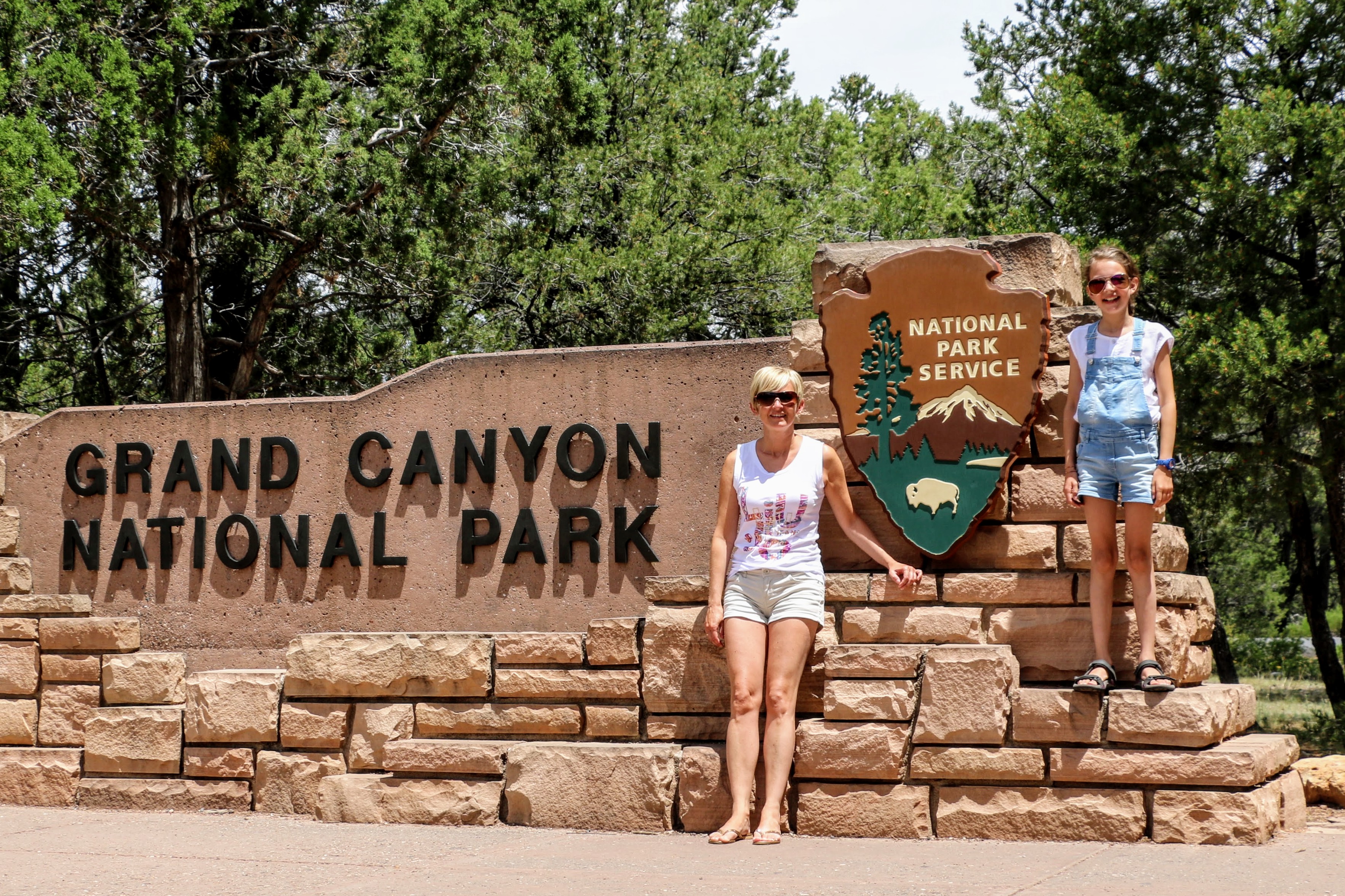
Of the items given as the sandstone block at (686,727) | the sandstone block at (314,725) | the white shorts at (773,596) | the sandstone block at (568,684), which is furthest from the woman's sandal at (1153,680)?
the sandstone block at (314,725)

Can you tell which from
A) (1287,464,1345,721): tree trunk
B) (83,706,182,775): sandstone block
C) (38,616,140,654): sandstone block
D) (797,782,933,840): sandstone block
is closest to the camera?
(797,782,933,840): sandstone block

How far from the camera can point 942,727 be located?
222 inches

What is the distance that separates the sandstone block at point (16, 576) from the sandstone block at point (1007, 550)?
518 centimetres

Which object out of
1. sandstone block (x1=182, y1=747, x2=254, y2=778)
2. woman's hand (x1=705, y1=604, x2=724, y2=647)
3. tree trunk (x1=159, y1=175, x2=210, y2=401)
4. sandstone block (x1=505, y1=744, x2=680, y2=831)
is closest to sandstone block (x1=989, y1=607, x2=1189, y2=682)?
woman's hand (x1=705, y1=604, x2=724, y2=647)

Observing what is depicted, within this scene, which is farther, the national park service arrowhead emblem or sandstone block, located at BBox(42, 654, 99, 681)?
sandstone block, located at BBox(42, 654, 99, 681)

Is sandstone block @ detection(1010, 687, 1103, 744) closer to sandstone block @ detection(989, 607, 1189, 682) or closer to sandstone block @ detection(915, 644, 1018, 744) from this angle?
sandstone block @ detection(915, 644, 1018, 744)

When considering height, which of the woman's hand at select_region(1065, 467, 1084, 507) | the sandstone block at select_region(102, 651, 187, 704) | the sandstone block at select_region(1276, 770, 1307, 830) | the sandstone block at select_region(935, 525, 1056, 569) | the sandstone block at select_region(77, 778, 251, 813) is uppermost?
the woman's hand at select_region(1065, 467, 1084, 507)

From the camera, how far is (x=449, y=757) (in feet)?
21.4

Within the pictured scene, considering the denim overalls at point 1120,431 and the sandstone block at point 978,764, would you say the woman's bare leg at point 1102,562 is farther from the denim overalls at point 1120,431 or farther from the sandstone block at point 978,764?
the sandstone block at point 978,764

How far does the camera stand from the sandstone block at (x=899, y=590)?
19.4ft

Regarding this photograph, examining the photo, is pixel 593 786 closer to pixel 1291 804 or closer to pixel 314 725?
pixel 314 725

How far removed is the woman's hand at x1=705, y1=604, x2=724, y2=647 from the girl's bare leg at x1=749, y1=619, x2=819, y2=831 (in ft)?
0.71

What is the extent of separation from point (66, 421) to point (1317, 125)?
1018 centimetres

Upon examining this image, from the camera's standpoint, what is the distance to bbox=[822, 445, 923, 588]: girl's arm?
579cm
